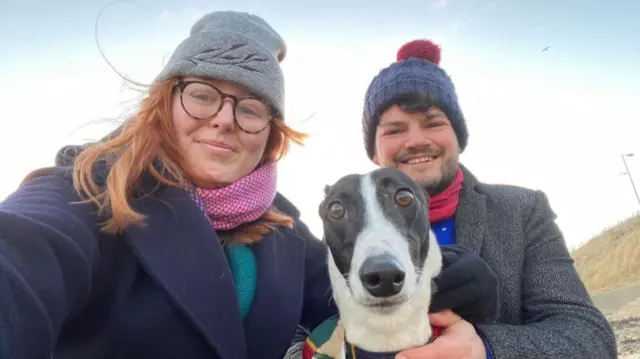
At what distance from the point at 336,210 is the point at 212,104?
0.92 metres

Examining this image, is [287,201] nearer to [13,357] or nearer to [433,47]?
[433,47]

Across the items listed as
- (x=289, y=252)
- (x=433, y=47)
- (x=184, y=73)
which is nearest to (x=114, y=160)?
(x=184, y=73)

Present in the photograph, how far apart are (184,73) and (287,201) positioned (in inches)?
51.0

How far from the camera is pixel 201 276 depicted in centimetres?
253

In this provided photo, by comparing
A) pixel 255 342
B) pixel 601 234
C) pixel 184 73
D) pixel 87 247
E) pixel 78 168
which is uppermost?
pixel 184 73

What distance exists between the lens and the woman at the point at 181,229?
1.89 m

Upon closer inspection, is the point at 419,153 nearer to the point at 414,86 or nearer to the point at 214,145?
the point at 414,86

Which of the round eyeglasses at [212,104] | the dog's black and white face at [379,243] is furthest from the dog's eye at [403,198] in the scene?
the round eyeglasses at [212,104]

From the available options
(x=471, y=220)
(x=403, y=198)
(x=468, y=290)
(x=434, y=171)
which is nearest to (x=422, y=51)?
(x=434, y=171)

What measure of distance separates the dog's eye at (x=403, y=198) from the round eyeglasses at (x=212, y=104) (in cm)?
92

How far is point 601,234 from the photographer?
97.1ft

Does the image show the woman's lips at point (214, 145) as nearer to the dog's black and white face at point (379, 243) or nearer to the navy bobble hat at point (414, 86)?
the dog's black and white face at point (379, 243)

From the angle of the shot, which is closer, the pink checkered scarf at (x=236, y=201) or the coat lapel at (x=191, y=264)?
the coat lapel at (x=191, y=264)

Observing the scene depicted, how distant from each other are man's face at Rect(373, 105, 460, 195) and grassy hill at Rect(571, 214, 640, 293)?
66.8 ft
